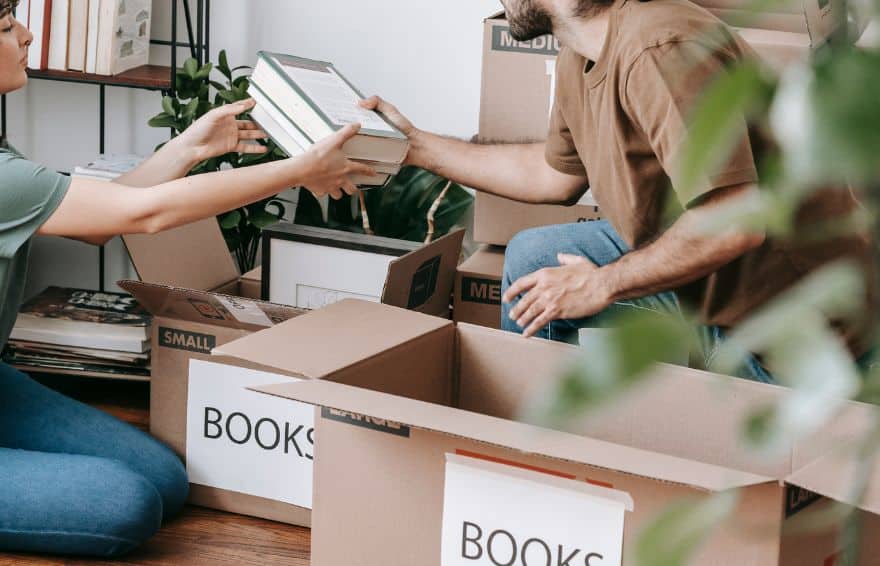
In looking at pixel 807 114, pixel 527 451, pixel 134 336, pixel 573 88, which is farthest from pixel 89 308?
pixel 807 114

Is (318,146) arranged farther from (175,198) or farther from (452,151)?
(452,151)

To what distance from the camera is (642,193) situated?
62.7 inches

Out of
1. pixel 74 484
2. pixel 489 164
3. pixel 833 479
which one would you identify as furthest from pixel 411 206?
pixel 833 479

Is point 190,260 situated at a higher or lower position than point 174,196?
lower

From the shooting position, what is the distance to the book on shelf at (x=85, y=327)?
84.1 inches

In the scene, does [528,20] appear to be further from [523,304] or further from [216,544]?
[216,544]

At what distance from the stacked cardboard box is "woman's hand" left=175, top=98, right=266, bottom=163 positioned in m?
0.42

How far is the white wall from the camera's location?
2.50 metres

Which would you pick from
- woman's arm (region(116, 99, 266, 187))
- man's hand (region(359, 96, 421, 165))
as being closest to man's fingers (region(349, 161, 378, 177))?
man's hand (region(359, 96, 421, 165))

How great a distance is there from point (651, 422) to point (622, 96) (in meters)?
0.42

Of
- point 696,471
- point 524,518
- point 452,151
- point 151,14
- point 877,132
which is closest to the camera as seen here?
point 877,132

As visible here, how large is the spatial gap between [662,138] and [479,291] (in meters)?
0.73

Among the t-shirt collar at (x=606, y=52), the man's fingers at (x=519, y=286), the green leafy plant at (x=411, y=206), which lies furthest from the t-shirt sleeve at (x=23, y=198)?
the green leafy plant at (x=411, y=206)

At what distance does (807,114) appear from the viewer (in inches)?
9.8
